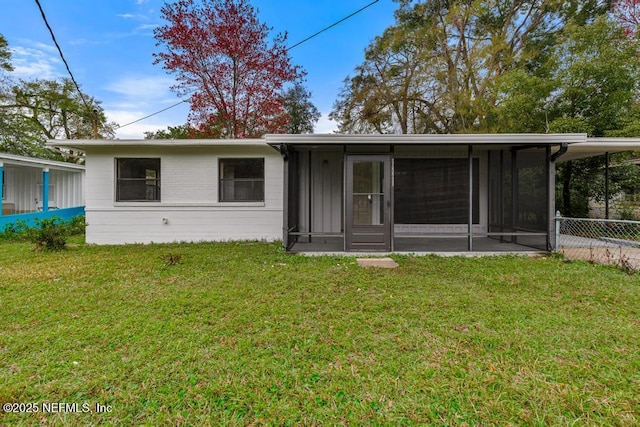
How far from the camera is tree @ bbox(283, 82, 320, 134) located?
55.6ft

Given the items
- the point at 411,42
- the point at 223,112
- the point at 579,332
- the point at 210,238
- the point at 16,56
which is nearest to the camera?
the point at 579,332

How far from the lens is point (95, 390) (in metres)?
1.91

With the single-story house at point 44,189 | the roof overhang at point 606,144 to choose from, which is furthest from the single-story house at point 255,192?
the single-story house at point 44,189

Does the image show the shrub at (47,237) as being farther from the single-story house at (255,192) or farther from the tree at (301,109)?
the tree at (301,109)

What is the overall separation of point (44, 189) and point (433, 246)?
1200cm

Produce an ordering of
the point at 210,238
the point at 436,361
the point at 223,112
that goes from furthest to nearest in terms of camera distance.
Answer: the point at 223,112, the point at 210,238, the point at 436,361

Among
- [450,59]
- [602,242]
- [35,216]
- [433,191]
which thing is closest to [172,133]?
[35,216]

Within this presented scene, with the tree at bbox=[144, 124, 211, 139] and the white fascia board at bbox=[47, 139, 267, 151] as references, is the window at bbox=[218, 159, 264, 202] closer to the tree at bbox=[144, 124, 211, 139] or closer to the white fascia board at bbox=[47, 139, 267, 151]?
the white fascia board at bbox=[47, 139, 267, 151]

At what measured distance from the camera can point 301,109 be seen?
56.5 ft

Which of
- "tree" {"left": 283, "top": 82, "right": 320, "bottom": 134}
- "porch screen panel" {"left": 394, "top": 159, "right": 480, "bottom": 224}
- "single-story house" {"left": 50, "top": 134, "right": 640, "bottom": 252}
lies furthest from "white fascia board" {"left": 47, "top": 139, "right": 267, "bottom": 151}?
"tree" {"left": 283, "top": 82, "right": 320, "bottom": 134}

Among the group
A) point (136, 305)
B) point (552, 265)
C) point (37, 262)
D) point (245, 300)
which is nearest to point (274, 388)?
point (245, 300)

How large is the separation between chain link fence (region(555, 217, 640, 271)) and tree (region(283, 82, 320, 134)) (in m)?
13.0

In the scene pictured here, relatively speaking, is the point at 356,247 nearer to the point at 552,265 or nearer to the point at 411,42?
the point at 552,265

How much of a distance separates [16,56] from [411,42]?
19873mm
